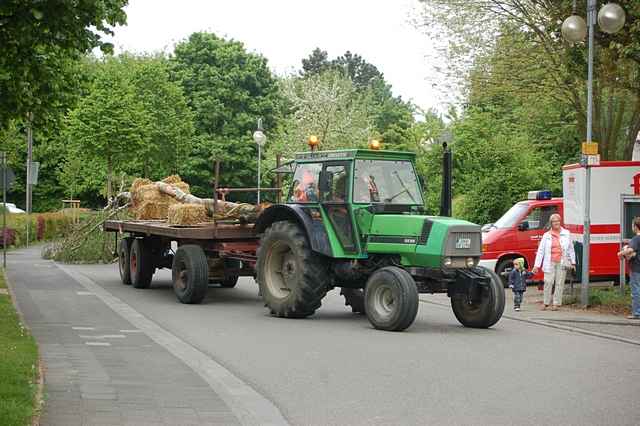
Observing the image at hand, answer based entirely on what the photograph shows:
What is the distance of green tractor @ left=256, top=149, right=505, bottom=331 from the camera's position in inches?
564

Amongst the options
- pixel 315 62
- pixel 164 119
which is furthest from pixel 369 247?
pixel 315 62

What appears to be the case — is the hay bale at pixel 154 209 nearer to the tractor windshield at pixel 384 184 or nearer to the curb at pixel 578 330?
the tractor windshield at pixel 384 184

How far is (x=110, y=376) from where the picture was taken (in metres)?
9.89

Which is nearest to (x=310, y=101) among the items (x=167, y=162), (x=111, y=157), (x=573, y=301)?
(x=167, y=162)

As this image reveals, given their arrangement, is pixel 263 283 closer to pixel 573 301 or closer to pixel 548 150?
pixel 573 301

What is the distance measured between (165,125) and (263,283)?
43.4 m

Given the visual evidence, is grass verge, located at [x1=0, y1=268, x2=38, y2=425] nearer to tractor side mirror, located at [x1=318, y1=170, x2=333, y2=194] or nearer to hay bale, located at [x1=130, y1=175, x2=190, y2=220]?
tractor side mirror, located at [x1=318, y1=170, x2=333, y2=194]

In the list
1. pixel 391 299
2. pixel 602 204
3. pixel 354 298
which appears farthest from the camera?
pixel 602 204

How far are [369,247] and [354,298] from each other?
5.25ft

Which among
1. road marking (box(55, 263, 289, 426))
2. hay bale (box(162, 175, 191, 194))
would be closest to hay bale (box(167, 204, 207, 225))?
hay bale (box(162, 175, 191, 194))

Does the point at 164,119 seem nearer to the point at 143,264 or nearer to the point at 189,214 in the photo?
the point at 143,264

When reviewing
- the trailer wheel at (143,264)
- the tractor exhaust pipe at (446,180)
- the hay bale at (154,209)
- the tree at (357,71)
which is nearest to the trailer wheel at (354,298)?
the tractor exhaust pipe at (446,180)

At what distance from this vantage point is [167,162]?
59281 millimetres

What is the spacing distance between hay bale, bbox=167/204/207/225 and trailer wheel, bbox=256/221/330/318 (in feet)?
9.96
